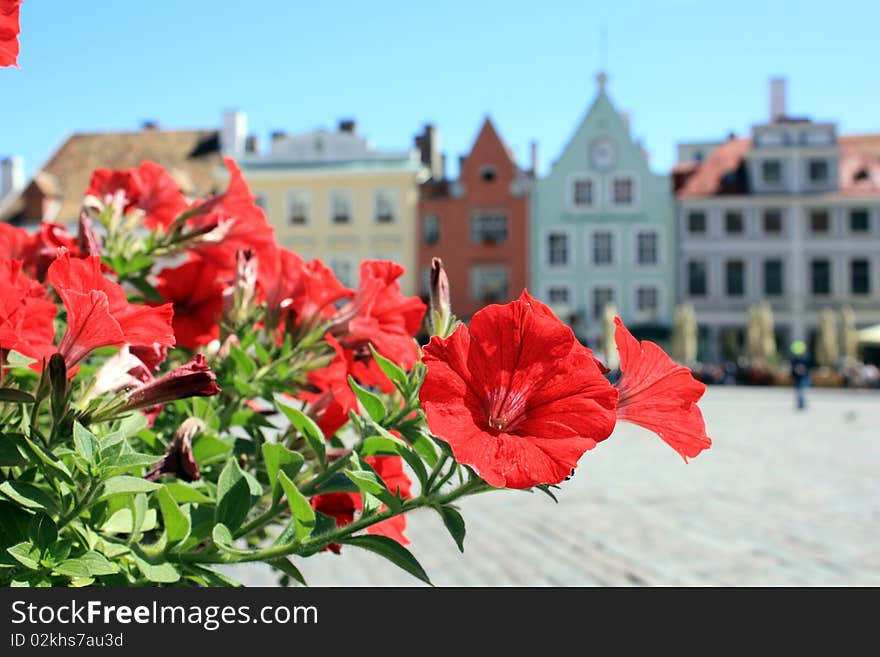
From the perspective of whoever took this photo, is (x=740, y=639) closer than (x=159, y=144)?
Yes

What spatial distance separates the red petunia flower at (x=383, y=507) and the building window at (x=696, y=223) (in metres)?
30.5

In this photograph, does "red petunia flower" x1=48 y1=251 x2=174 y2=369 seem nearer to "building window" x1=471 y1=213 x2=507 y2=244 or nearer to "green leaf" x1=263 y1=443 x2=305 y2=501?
"green leaf" x1=263 y1=443 x2=305 y2=501

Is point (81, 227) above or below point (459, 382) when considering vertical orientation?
above

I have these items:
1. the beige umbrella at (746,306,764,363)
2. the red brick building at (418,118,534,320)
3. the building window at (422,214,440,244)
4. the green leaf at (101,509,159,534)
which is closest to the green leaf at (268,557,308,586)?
the green leaf at (101,509,159,534)

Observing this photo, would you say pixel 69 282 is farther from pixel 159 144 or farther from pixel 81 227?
pixel 159 144

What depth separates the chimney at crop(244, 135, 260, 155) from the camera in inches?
1302

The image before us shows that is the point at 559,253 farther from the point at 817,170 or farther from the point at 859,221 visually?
the point at 859,221

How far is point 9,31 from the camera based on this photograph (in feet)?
2.42

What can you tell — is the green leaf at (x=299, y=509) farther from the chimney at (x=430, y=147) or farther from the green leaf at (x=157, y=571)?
the chimney at (x=430, y=147)

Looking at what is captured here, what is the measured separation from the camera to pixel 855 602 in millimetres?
721

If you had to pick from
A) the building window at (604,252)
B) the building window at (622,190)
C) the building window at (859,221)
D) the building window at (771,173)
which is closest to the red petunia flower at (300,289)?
the building window at (604,252)

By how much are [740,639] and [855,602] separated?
0.31 ft

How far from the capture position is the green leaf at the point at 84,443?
736 mm

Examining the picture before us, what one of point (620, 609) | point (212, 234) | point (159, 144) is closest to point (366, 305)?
point (212, 234)
